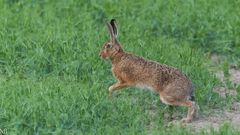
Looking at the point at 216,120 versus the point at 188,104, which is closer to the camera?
the point at 188,104

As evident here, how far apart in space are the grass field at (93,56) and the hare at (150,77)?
175 mm

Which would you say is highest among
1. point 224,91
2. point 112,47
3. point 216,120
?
point 112,47

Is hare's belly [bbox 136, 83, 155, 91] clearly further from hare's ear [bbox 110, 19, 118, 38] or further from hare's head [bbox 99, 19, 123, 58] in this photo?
hare's ear [bbox 110, 19, 118, 38]

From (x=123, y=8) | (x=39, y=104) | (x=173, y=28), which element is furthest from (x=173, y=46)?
(x=39, y=104)

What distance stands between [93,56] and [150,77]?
3.65 ft

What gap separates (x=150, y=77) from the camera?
8000 millimetres

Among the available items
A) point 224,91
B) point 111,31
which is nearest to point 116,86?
point 111,31

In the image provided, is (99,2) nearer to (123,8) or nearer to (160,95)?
(123,8)

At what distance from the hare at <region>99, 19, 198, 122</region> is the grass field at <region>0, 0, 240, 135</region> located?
0.57 feet

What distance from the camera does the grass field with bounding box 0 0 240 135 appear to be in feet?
24.1

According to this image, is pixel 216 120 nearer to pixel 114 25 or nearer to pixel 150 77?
pixel 150 77

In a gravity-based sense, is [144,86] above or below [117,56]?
below

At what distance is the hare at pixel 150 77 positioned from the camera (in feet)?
25.6

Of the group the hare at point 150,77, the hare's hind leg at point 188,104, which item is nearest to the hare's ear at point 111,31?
the hare at point 150,77
